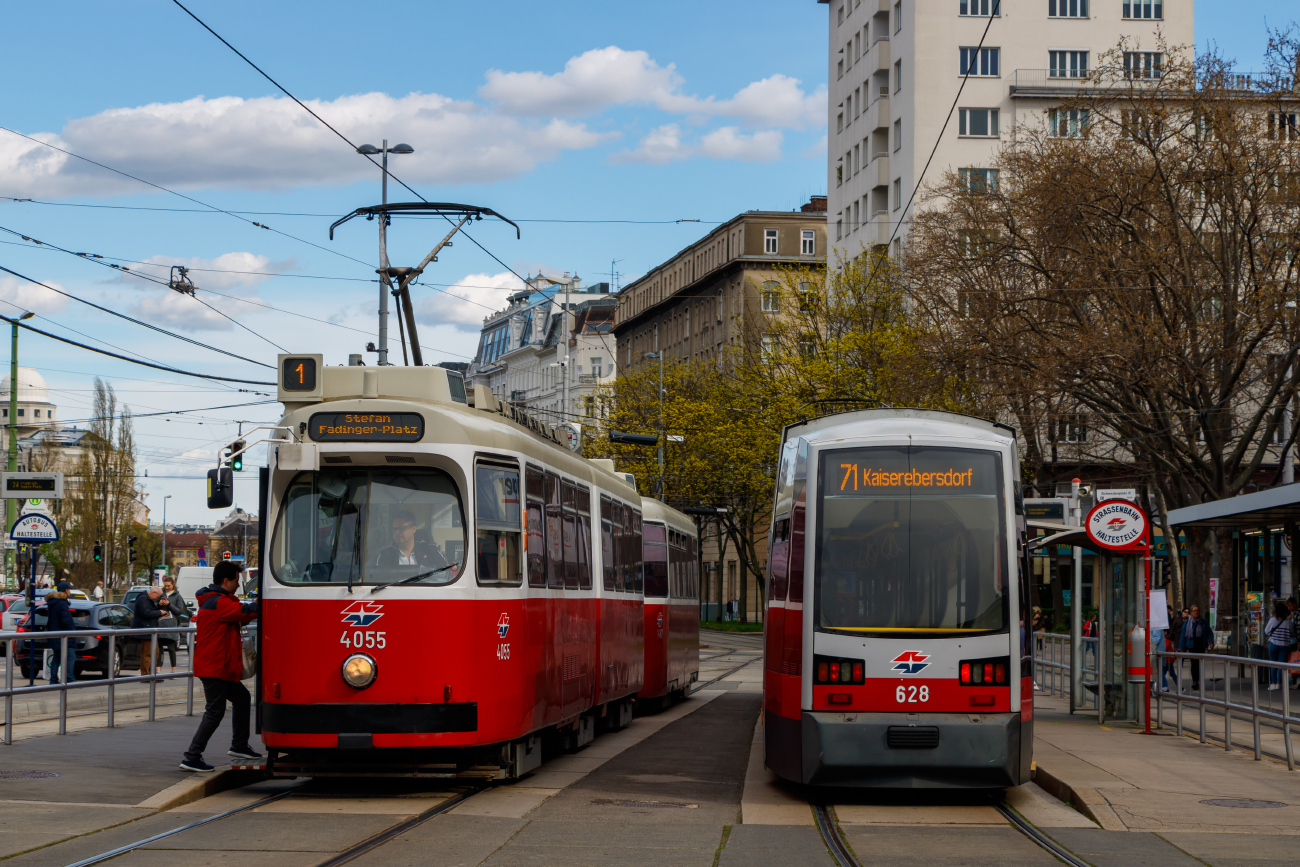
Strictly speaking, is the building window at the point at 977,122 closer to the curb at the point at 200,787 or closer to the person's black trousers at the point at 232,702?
the person's black trousers at the point at 232,702

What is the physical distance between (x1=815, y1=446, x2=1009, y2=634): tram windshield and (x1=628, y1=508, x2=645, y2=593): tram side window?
7369 mm

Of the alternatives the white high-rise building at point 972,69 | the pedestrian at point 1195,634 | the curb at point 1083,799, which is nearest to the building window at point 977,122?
the white high-rise building at point 972,69

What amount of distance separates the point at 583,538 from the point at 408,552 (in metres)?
4.20

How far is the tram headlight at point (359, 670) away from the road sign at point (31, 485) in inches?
526

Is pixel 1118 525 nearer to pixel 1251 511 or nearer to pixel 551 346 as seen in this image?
pixel 1251 511

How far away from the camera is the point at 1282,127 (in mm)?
35562

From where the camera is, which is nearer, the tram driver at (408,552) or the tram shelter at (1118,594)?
the tram driver at (408,552)

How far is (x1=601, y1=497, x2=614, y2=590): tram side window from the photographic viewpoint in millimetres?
17797

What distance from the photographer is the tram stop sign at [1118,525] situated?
19.6 m

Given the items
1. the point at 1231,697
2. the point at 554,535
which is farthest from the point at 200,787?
the point at 1231,697

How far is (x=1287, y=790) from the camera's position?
13.6 m

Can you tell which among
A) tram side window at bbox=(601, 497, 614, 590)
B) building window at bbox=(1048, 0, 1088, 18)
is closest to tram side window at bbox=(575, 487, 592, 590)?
tram side window at bbox=(601, 497, 614, 590)

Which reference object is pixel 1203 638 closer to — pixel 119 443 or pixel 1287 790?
pixel 1287 790

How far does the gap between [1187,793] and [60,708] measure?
1084 cm
